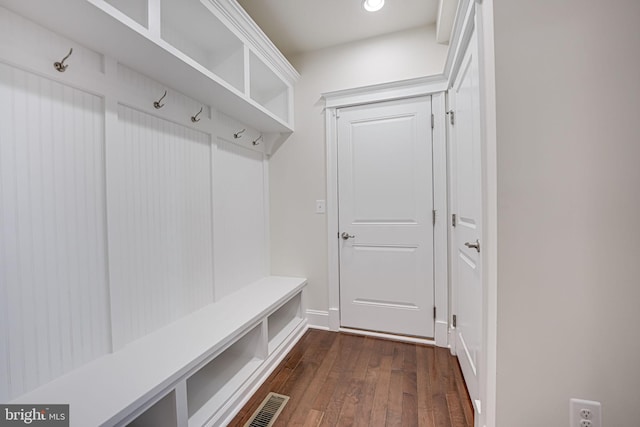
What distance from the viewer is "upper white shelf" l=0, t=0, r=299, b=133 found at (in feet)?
3.25

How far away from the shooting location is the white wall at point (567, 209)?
0.92 meters

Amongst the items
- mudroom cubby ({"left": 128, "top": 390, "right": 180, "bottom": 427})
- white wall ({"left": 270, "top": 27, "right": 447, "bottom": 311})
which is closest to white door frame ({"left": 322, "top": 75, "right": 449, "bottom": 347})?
white wall ({"left": 270, "top": 27, "right": 447, "bottom": 311})

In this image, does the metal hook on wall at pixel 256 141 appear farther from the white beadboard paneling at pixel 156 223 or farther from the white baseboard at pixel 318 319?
the white baseboard at pixel 318 319

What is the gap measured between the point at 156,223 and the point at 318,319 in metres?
1.67

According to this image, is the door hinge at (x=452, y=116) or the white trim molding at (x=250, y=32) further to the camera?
the door hinge at (x=452, y=116)

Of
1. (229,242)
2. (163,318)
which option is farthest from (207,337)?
(229,242)

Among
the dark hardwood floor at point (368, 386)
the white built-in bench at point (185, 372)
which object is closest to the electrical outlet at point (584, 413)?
the dark hardwood floor at point (368, 386)

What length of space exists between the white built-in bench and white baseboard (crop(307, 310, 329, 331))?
323 mm

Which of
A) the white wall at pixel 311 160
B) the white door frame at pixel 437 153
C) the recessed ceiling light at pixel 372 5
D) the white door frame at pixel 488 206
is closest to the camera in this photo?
the white door frame at pixel 488 206

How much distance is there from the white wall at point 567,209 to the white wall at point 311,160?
4.69ft

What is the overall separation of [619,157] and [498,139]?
1.25 feet

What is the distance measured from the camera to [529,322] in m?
1.00

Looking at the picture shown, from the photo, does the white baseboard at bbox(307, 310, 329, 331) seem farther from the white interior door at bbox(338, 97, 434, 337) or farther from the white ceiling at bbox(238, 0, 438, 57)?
the white ceiling at bbox(238, 0, 438, 57)

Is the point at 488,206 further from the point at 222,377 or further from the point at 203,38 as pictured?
the point at 203,38
